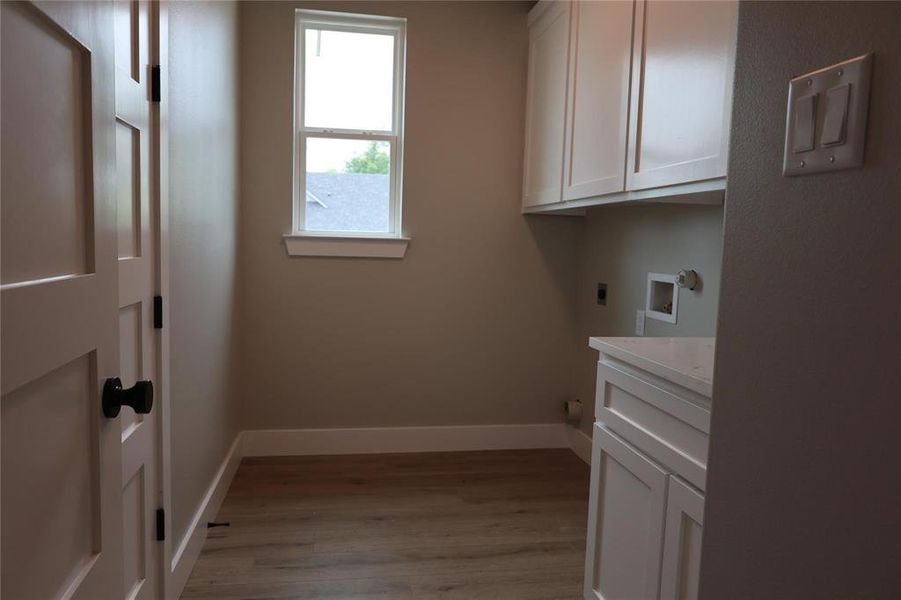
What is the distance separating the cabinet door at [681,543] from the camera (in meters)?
1.31

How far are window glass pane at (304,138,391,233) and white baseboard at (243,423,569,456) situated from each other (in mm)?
1150

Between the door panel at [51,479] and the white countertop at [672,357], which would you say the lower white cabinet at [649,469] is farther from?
the door panel at [51,479]

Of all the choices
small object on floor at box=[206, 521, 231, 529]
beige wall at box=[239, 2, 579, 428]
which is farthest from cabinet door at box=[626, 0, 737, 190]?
small object on floor at box=[206, 521, 231, 529]

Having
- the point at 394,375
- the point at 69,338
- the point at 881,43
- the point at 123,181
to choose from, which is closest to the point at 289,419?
the point at 394,375

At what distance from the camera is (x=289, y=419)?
337 cm

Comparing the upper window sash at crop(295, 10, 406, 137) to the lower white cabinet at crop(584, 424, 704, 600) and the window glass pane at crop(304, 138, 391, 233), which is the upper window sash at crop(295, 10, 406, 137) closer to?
the window glass pane at crop(304, 138, 391, 233)

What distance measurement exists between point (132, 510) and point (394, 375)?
195 cm

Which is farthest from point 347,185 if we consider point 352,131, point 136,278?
point 136,278

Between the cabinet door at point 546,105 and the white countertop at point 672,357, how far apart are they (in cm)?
126

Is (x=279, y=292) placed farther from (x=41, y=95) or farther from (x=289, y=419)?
(x=41, y=95)

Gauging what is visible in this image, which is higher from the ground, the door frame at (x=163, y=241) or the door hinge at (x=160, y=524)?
the door frame at (x=163, y=241)

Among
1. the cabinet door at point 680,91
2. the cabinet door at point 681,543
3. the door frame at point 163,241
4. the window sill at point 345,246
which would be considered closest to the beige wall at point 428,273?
the window sill at point 345,246

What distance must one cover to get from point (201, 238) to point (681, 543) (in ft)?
6.09

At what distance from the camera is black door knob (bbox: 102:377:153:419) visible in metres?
0.83
